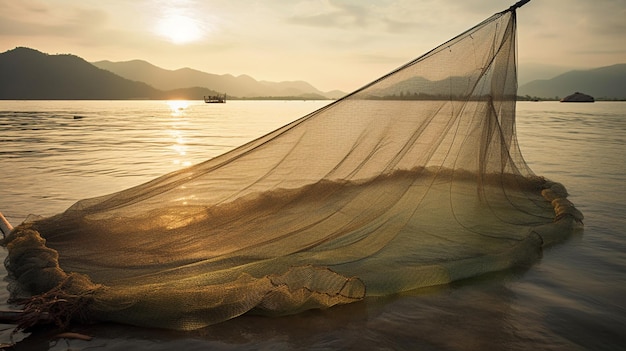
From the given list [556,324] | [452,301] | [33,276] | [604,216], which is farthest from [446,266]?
[604,216]

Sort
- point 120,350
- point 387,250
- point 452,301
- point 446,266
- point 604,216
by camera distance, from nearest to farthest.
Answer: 1. point 120,350
2. point 452,301
3. point 446,266
4. point 387,250
5. point 604,216

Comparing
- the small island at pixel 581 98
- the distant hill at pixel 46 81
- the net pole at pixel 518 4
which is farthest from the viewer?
the distant hill at pixel 46 81

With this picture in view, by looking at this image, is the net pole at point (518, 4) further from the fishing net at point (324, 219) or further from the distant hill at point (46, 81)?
the distant hill at point (46, 81)

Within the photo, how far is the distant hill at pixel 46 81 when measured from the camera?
17512cm

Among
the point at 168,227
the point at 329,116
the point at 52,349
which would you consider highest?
the point at 329,116

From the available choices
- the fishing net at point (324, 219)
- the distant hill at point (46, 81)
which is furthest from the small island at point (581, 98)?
the distant hill at point (46, 81)

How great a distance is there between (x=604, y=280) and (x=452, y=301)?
4.87 ft

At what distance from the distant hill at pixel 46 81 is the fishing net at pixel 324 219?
203m

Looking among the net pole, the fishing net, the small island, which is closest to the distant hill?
the small island

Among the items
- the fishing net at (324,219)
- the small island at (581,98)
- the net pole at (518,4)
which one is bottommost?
the fishing net at (324,219)

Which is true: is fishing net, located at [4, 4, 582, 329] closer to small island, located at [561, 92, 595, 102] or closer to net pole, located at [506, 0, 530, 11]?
net pole, located at [506, 0, 530, 11]

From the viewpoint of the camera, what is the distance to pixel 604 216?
18.9 ft

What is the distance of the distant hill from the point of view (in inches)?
6895

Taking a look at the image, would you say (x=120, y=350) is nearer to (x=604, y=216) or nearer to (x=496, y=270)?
(x=496, y=270)
